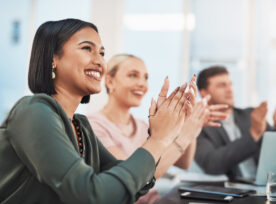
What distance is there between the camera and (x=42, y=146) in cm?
87

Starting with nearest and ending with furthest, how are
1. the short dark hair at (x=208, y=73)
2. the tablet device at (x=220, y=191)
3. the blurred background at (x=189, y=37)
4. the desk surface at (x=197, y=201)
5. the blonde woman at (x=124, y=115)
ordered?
the desk surface at (x=197, y=201), the tablet device at (x=220, y=191), the blonde woman at (x=124, y=115), the short dark hair at (x=208, y=73), the blurred background at (x=189, y=37)

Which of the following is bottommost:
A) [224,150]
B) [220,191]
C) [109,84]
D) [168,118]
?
[224,150]

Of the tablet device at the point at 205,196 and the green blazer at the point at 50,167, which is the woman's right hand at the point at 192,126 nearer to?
the tablet device at the point at 205,196

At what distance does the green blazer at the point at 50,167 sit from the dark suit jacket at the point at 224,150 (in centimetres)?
141

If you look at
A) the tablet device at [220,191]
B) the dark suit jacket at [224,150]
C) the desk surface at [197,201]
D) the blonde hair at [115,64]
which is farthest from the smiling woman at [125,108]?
the desk surface at [197,201]

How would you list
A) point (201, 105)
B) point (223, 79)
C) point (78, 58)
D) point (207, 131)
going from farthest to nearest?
1. point (223, 79)
2. point (207, 131)
3. point (201, 105)
4. point (78, 58)

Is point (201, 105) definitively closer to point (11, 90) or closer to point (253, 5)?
point (253, 5)

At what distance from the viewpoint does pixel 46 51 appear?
115 cm

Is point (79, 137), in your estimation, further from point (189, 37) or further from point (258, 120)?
point (189, 37)

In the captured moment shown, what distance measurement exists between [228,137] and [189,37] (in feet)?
7.02

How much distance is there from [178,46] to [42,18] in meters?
1.90

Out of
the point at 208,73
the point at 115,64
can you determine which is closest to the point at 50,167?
the point at 115,64

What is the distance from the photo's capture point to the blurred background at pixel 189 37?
14.4ft

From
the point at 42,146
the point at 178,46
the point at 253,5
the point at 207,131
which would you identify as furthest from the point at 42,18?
the point at 42,146
